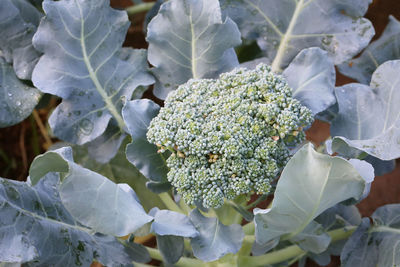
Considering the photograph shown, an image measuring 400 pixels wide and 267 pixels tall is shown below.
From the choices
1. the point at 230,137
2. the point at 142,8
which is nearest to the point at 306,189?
the point at 230,137

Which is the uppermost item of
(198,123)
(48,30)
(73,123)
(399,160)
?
(48,30)

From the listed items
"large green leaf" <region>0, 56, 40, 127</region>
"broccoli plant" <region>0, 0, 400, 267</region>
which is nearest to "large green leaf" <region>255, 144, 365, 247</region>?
"broccoli plant" <region>0, 0, 400, 267</region>

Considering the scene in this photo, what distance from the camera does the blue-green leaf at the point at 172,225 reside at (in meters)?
0.85

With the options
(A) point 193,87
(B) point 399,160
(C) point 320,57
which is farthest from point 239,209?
(B) point 399,160

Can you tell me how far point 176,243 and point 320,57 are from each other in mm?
523

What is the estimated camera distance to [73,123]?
112cm

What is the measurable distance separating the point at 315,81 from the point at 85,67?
56cm

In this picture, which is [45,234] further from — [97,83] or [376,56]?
[376,56]

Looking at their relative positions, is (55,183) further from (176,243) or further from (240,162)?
(240,162)

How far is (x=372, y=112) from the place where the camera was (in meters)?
1.03

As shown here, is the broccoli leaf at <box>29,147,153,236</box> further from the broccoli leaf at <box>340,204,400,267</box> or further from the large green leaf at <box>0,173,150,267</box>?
the broccoli leaf at <box>340,204,400,267</box>

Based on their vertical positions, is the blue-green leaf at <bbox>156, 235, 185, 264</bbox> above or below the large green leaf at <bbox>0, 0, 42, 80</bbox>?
below

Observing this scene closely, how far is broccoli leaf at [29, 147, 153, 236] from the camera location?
28.8 inches

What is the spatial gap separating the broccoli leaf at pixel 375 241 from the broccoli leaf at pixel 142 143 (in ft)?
1.56
